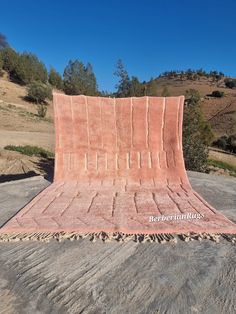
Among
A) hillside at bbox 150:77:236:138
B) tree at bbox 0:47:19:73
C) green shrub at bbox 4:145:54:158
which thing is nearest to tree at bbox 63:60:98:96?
Answer: tree at bbox 0:47:19:73

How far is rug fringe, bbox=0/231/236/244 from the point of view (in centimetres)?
236

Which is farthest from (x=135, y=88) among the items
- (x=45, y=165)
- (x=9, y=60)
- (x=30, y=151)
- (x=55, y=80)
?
(x=45, y=165)

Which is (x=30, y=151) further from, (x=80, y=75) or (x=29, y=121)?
(x=80, y=75)

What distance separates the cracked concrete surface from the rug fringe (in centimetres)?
5

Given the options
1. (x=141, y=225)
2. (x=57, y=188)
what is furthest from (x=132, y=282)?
(x=57, y=188)

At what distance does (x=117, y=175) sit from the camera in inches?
173

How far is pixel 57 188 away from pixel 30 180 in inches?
27.0

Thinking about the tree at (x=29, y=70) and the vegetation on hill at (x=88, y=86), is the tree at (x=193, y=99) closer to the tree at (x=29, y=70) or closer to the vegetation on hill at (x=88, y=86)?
the vegetation on hill at (x=88, y=86)

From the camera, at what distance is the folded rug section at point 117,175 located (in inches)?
105

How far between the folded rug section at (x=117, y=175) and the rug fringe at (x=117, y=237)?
0.06 meters

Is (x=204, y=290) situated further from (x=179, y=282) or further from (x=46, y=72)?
(x=46, y=72)

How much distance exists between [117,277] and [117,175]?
8.28 feet

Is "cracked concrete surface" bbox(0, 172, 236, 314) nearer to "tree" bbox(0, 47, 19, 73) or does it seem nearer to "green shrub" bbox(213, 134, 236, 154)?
"green shrub" bbox(213, 134, 236, 154)

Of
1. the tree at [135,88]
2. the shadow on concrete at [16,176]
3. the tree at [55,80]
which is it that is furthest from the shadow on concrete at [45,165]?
the tree at [55,80]
